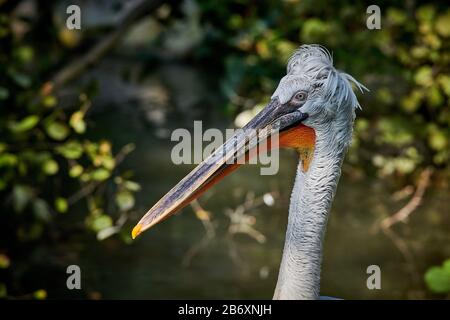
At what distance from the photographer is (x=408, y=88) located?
743cm

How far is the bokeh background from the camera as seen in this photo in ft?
16.6

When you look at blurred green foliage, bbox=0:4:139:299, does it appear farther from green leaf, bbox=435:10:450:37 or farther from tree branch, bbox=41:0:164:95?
green leaf, bbox=435:10:450:37

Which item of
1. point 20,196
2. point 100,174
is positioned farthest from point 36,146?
point 100,174

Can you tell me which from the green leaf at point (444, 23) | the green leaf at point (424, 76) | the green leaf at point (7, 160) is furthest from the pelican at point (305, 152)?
the green leaf at point (424, 76)

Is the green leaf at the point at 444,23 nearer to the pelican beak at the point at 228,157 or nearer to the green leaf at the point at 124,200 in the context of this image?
the green leaf at the point at 124,200

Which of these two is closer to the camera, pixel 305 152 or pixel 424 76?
pixel 305 152

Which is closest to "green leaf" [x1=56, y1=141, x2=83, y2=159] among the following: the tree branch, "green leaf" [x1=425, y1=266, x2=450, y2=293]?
the tree branch

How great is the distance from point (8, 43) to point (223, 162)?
2.97 metres

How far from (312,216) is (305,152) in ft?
0.82

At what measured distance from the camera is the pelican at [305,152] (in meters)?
2.91

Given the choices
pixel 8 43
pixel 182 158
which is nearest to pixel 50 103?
pixel 8 43

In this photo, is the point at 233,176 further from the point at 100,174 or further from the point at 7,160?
the point at 7,160

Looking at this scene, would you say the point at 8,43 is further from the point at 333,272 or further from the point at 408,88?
the point at 408,88

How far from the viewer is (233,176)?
8109 mm
